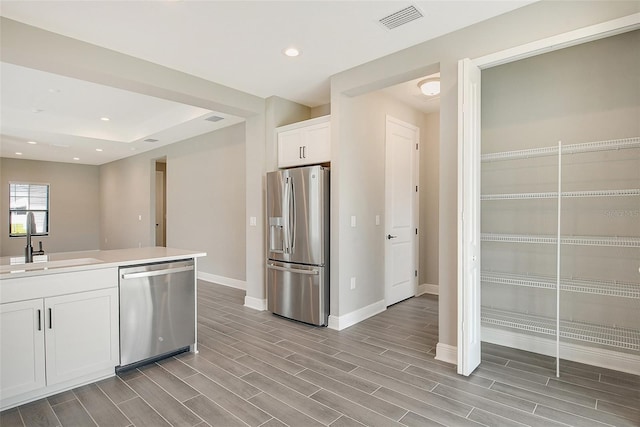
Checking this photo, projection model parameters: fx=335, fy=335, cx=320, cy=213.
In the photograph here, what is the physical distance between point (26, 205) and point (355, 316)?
33.4ft

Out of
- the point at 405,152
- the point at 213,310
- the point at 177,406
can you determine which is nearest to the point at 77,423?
the point at 177,406

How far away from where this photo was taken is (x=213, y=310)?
14.7ft

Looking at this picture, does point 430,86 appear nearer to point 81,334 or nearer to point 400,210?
point 400,210

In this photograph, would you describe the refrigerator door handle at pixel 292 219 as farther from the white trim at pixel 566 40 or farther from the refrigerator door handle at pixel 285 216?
the white trim at pixel 566 40

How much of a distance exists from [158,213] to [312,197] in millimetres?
6133

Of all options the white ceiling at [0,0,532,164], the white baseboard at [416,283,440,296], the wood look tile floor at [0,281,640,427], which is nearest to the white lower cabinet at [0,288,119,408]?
the wood look tile floor at [0,281,640,427]

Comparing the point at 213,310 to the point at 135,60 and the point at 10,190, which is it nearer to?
the point at 135,60

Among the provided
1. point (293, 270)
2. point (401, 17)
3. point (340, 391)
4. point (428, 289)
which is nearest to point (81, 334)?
point (340, 391)

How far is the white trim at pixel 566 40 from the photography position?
7.04 feet

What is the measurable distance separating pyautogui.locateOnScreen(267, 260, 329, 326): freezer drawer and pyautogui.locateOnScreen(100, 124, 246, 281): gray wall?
62.7 inches

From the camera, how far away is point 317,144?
4.04 m

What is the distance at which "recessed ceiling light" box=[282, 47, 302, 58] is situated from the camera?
3180 mm

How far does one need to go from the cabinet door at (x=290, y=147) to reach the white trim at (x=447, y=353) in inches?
102

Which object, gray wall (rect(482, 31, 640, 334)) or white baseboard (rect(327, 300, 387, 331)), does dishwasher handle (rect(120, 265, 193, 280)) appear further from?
gray wall (rect(482, 31, 640, 334))
